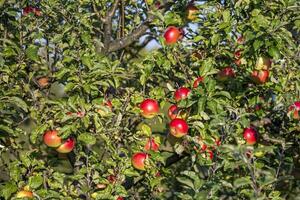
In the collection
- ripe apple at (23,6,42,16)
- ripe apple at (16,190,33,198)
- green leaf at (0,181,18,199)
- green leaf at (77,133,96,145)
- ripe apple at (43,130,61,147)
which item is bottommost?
green leaf at (0,181,18,199)

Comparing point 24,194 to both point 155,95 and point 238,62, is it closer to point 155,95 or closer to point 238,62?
point 155,95

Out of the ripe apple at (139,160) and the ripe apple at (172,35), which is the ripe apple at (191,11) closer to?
the ripe apple at (172,35)

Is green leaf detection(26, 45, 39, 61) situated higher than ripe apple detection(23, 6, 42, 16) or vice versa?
ripe apple detection(23, 6, 42, 16)

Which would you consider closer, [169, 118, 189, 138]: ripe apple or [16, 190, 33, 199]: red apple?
[16, 190, 33, 199]: red apple

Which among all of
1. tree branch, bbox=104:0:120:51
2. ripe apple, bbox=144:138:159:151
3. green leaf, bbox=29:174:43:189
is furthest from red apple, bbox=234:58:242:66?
green leaf, bbox=29:174:43:189

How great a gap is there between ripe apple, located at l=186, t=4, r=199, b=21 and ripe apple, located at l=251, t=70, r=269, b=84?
0.59m

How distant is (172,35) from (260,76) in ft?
2.01

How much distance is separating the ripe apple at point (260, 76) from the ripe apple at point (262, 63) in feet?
0.09

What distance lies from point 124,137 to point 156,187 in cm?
34

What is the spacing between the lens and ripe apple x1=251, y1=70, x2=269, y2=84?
2.79 metres

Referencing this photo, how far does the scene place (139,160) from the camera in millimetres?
2660

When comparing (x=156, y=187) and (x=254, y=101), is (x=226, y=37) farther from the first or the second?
(x=156, y=187)

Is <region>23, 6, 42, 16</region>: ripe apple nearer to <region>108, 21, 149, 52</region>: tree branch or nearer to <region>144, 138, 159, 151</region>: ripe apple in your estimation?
<region>108, 21, 149, 52</region>: tree branch

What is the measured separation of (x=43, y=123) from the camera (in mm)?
2811
